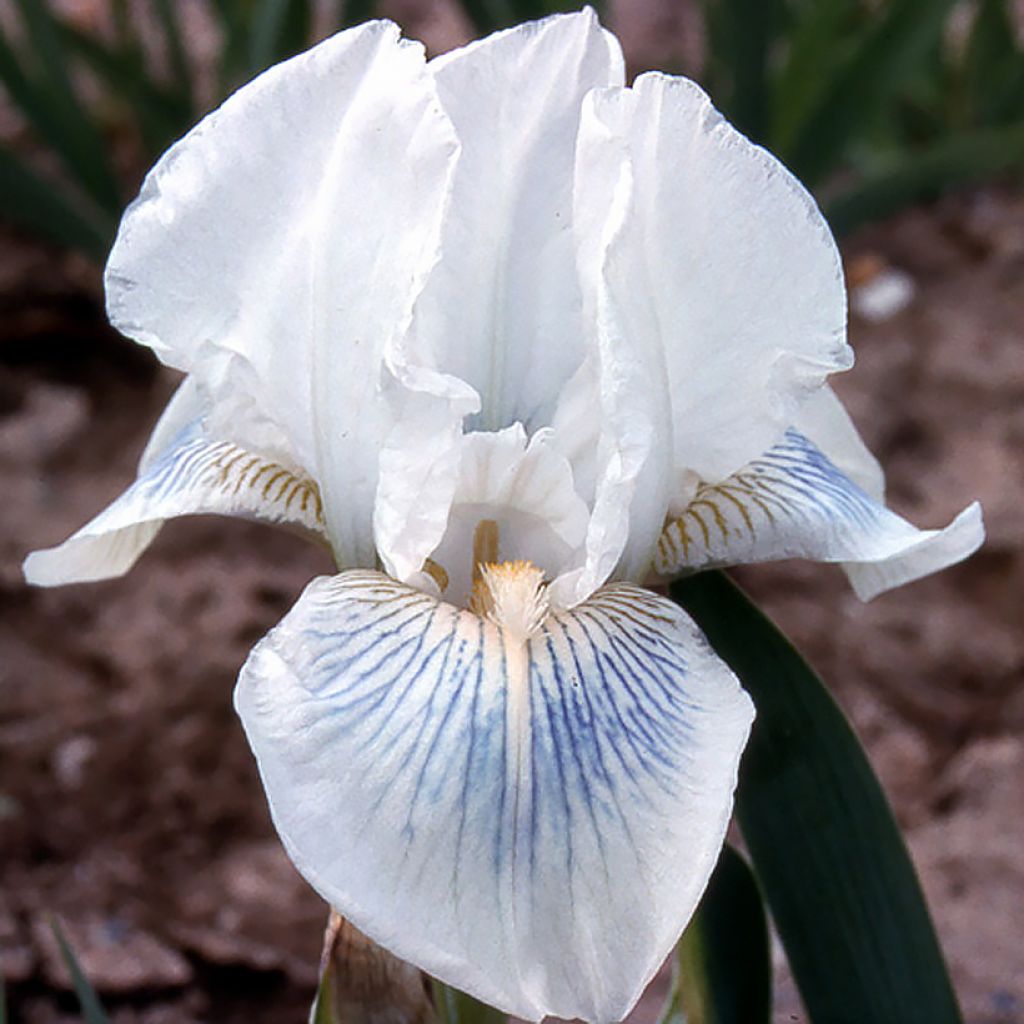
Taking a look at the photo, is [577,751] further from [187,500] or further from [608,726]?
[187,500]

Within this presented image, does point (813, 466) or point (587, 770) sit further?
point (813, 466)

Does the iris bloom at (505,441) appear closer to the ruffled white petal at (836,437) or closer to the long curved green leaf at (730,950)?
the ruffled white petal at (836,437)

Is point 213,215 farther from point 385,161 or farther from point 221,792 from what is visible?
point 221,792

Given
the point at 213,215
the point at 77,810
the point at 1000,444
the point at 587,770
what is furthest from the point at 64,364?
the point at 587,770

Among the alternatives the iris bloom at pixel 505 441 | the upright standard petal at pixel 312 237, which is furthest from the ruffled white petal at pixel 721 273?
the upright standard petal at pixel 312 237

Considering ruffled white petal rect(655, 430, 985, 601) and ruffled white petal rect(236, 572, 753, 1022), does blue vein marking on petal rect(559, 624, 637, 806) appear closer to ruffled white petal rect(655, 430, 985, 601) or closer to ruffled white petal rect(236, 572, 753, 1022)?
ruffled white petal rect(236, 572, 753, 1022)

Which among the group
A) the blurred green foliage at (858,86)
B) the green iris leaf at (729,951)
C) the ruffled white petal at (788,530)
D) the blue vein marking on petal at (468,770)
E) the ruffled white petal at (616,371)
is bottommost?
the blurred green foliage at (858,86)
